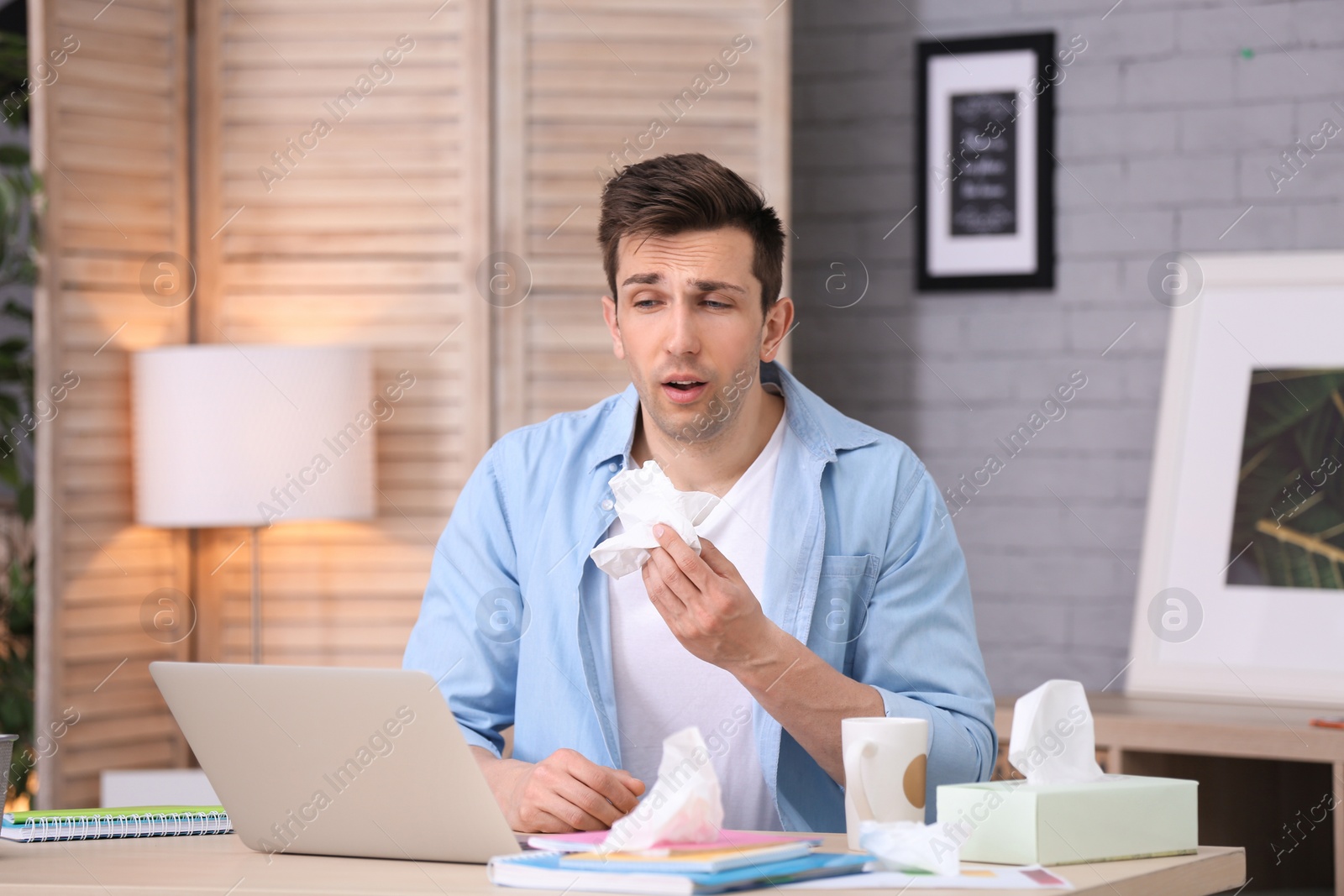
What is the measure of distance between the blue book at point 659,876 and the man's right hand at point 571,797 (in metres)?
0.20

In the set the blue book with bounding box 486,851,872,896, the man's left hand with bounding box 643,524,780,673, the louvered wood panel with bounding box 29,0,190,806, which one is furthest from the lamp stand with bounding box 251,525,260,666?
the blue book with bounding box 486,851,872,896

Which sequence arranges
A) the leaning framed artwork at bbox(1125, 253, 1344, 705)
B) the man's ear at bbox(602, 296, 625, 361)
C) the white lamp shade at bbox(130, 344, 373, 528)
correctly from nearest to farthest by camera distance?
the man's ear at bbox(602, 296, 625, 361) < the leaning framed artwork at bbox(1125, 253, 1344, 705) < the white lamp shade at bbox(130, 344, 373, 528)

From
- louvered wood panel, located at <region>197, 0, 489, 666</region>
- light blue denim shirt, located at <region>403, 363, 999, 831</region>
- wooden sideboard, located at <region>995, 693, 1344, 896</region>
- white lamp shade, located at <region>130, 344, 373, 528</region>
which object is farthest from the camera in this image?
louvered wood panel, located at <region>197, 0, 489, 666</region>

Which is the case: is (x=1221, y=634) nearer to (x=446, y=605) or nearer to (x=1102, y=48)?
(x=1102, y=48)

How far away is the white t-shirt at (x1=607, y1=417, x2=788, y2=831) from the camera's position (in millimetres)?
1923

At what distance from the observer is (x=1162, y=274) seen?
342 cm

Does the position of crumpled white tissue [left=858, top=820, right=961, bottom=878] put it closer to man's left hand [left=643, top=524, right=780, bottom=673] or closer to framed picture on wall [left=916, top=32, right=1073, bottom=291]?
man's left hand [left=643, top=524, right=780, bottom=673]

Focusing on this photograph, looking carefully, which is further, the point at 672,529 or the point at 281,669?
the point at 672,529

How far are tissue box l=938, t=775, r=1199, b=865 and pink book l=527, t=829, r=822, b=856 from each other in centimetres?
15

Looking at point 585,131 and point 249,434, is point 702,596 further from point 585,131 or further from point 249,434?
point 585,131

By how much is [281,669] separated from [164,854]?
0.30 m

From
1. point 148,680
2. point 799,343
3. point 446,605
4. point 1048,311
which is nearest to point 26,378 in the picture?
point 148,680

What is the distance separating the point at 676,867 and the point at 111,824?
0.74m

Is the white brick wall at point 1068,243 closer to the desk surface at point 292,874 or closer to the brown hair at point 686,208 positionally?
the brown hair at point 686,208
